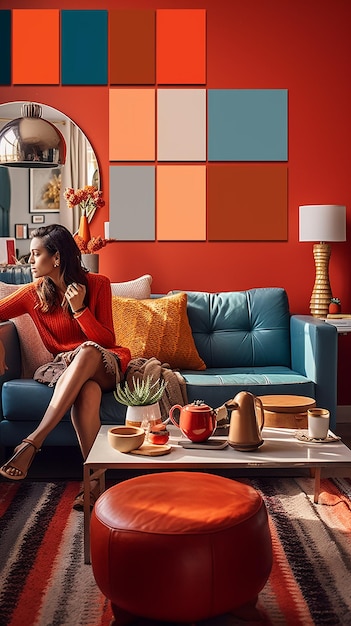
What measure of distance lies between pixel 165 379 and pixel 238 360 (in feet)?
2.68

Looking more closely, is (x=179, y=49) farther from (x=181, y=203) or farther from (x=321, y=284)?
(x=321, y=284)

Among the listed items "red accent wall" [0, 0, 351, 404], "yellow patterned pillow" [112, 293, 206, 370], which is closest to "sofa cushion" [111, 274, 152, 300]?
"yellow patterned pillow" [112, 293, 206, 370]

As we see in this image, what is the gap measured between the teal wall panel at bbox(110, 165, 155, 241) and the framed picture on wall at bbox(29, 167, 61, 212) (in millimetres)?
339

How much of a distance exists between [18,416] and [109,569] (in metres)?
1.62

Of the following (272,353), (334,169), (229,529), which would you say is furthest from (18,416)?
(334,169)

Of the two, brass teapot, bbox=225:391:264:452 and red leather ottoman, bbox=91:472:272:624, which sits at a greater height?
brass teapot, bbox=225:391:264:452

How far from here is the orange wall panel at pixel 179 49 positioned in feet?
15.6

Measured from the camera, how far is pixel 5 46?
4.74m

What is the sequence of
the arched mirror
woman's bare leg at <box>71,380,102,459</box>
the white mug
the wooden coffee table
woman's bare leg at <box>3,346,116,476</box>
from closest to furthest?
the wooden coffee table
the white mug
woman's bare leg at <box>3,346,116,476</box>
woman's bare leg at <box>71,380,102,459</box>
the arched mirror

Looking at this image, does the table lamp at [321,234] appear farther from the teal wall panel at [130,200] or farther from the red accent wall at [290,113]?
the teal wall panel at [130,200]

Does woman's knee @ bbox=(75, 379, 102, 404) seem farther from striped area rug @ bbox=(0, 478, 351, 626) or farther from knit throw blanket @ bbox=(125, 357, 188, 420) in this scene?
striped area rug @ bbox=(0, 478, 351, 626)

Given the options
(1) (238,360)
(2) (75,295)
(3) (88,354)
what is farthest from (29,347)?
(1) (238,360)

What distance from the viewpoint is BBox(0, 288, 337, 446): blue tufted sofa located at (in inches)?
137

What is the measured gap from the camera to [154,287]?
190 inches
